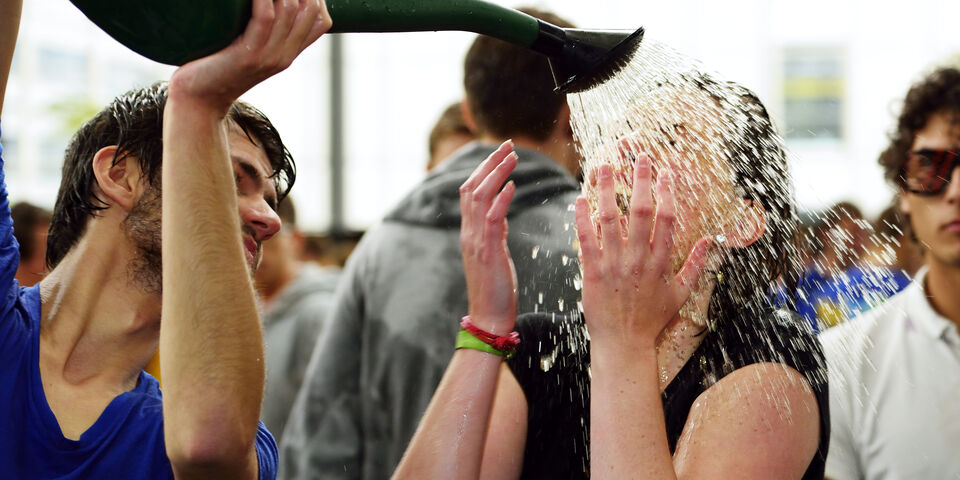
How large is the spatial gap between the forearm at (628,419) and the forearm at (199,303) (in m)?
0.47

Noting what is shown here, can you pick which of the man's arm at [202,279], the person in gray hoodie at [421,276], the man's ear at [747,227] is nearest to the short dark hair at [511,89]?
the person in gray hoodie at [421,276]

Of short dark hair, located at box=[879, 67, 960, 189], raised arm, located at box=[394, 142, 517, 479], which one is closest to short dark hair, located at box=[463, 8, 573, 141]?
raised arm, located at box=[394, 142, 517, 479]

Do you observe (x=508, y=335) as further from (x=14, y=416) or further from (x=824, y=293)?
(x=824, y=293)

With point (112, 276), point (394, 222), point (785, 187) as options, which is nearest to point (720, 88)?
point (785, 187)

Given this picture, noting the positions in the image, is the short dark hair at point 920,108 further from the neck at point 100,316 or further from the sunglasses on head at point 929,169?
the neck at point 100,316

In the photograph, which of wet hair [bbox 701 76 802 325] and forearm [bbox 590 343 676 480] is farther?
wet hair [bbox 701 76 802 325]

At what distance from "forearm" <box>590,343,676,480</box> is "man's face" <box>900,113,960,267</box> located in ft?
3.97

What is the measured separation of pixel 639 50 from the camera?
1455 millimetres

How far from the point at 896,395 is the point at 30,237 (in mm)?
2955

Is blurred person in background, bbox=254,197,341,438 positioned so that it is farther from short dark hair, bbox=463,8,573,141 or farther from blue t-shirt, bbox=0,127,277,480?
blue t-shirt, bbox=0,127,277,480

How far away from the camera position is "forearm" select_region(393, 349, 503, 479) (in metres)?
1.48

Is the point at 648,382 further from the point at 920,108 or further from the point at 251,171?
the point at 920,108

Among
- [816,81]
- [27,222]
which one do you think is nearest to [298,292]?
[27,222]

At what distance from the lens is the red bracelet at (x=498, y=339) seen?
5.07ft
